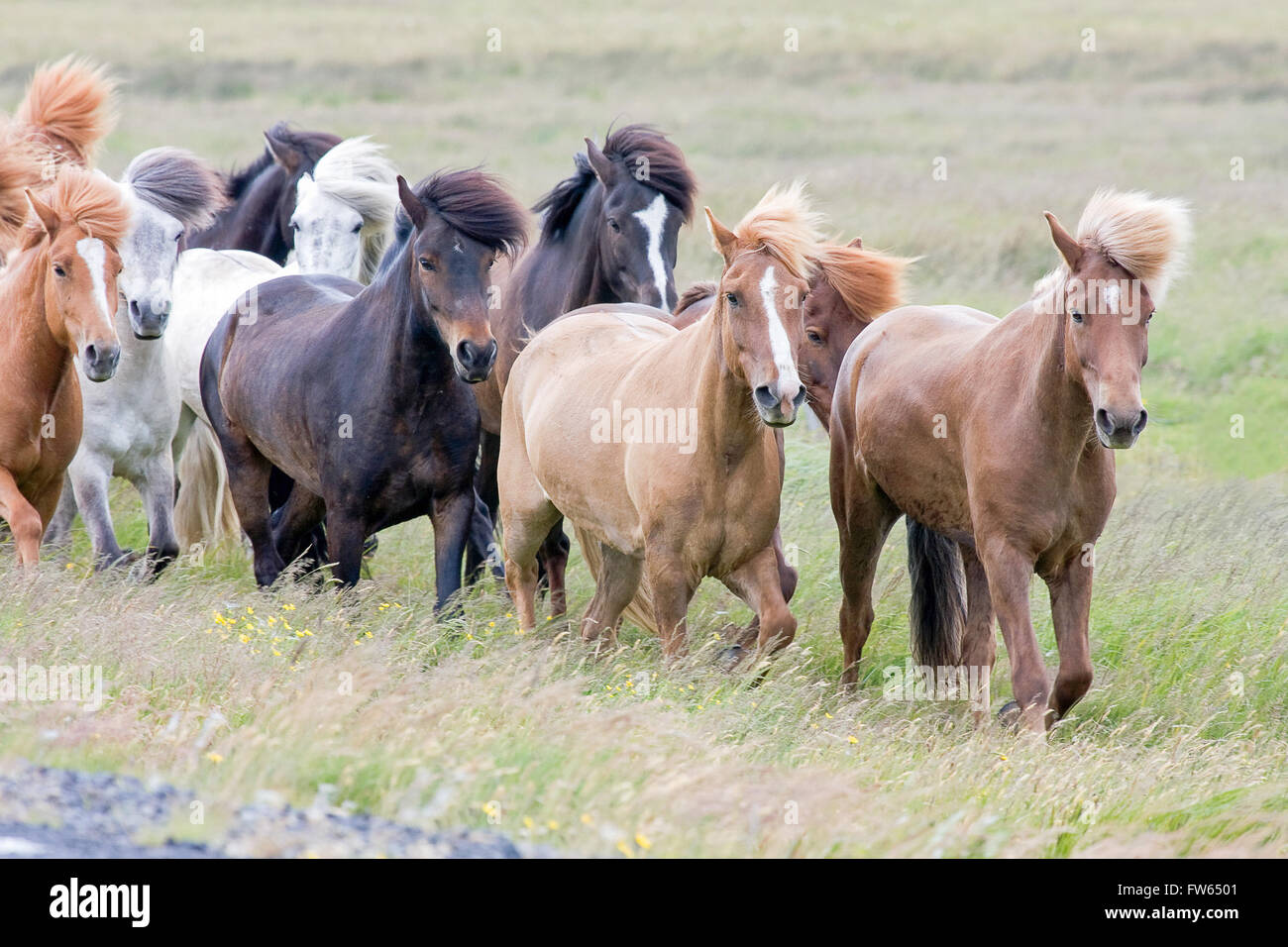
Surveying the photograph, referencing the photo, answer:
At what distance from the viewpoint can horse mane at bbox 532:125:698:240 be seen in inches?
333

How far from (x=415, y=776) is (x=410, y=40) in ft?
126

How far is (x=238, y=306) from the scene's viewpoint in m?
8.52

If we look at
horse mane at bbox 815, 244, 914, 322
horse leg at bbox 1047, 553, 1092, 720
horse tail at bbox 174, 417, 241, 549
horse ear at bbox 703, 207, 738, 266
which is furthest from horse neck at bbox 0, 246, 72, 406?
horse leg at bbox 1047, 553, 1092, 720

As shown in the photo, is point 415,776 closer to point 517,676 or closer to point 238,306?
point 517,676

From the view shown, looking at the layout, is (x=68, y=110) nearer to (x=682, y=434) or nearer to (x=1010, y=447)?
(x=682, y=434)

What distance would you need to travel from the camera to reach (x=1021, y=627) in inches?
235

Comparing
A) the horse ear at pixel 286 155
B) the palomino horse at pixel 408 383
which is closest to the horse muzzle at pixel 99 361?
the palomino horse at pixel 408 383

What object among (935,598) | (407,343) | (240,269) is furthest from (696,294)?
(240,269)

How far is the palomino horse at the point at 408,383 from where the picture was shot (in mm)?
7051

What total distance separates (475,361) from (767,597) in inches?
65.9

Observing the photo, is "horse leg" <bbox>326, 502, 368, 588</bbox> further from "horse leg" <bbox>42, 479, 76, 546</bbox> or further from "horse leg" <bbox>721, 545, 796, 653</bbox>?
"horse leg" <bbox>42, 479, 76, 546</bbox>

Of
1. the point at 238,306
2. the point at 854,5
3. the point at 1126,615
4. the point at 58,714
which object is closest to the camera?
the point at 58,714
